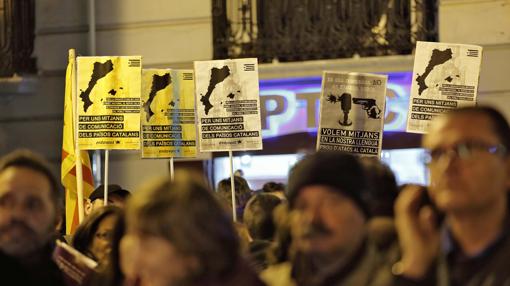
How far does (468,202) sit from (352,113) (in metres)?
6.03

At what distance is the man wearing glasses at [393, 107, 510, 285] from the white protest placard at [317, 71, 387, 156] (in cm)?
570

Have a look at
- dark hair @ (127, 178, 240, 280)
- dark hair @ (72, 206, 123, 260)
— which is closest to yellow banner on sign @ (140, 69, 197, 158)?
dark hair @ (72, 206, 123, 260)

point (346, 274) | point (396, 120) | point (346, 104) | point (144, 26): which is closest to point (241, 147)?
point (346, 104)

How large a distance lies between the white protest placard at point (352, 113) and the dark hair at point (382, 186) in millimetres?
4354

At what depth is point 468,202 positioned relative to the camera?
3199 millimetres

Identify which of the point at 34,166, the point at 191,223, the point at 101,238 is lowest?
the point at 101,238

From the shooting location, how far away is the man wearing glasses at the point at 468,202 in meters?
3.20

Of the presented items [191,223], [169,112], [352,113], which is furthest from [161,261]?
[169,112]

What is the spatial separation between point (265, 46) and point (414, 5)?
190 centimetres

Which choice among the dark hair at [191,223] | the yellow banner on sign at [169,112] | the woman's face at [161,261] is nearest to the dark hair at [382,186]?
the dark hair at [191,223]

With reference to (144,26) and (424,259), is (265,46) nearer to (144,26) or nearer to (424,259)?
(144,26)

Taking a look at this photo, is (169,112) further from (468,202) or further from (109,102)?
(468,202)

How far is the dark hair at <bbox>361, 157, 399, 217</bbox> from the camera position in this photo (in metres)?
4.47

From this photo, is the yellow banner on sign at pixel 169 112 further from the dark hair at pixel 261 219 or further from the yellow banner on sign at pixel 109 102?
the dark hair at pixel 261 219
